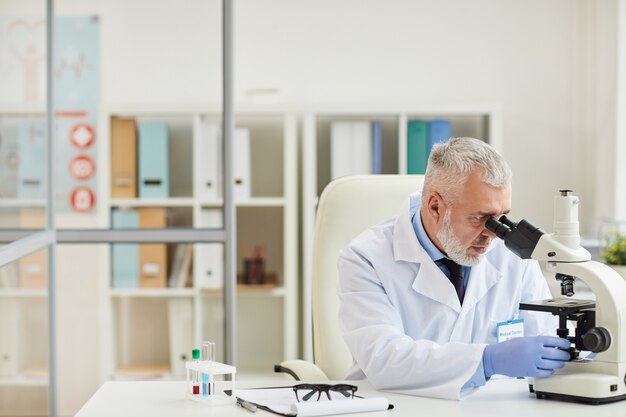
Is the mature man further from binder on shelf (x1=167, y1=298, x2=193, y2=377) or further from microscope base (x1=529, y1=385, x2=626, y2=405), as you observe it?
binder on shelf (x1=167, y1=298, x2=193, y2=377)

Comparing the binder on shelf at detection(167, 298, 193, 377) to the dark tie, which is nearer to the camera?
the dark tie

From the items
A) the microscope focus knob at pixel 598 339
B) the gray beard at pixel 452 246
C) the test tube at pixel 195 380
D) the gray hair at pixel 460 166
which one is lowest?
the test tube at pixel 195 380

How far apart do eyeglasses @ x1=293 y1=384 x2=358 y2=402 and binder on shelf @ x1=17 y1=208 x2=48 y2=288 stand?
111cm

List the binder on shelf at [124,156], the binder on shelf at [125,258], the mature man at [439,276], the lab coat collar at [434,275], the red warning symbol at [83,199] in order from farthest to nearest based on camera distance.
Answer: the binder on shelf at [124,156], the binder on shelf at [125,258], the red warning symbol at [83,199], the lab coat collar at [434,275], the mature man at [439,276]

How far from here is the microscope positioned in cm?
152

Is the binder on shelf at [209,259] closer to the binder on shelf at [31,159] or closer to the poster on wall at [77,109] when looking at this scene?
the poster on wall at [77,109]

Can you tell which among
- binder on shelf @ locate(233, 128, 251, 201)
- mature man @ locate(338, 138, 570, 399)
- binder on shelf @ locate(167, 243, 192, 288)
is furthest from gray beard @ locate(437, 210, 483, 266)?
binder on shelf @ locate(233, 128, 251, 201)

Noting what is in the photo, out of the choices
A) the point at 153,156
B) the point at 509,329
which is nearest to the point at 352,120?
the point at 153,156

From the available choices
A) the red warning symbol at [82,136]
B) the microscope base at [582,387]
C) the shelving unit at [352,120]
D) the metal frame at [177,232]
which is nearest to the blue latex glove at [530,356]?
the microscope base at [582,387]

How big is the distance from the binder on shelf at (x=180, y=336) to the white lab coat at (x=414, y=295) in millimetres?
1494

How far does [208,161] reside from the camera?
3.45 metres

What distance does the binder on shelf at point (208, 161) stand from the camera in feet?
10.9

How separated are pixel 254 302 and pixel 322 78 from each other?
3.50ft

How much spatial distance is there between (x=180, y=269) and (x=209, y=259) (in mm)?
325
